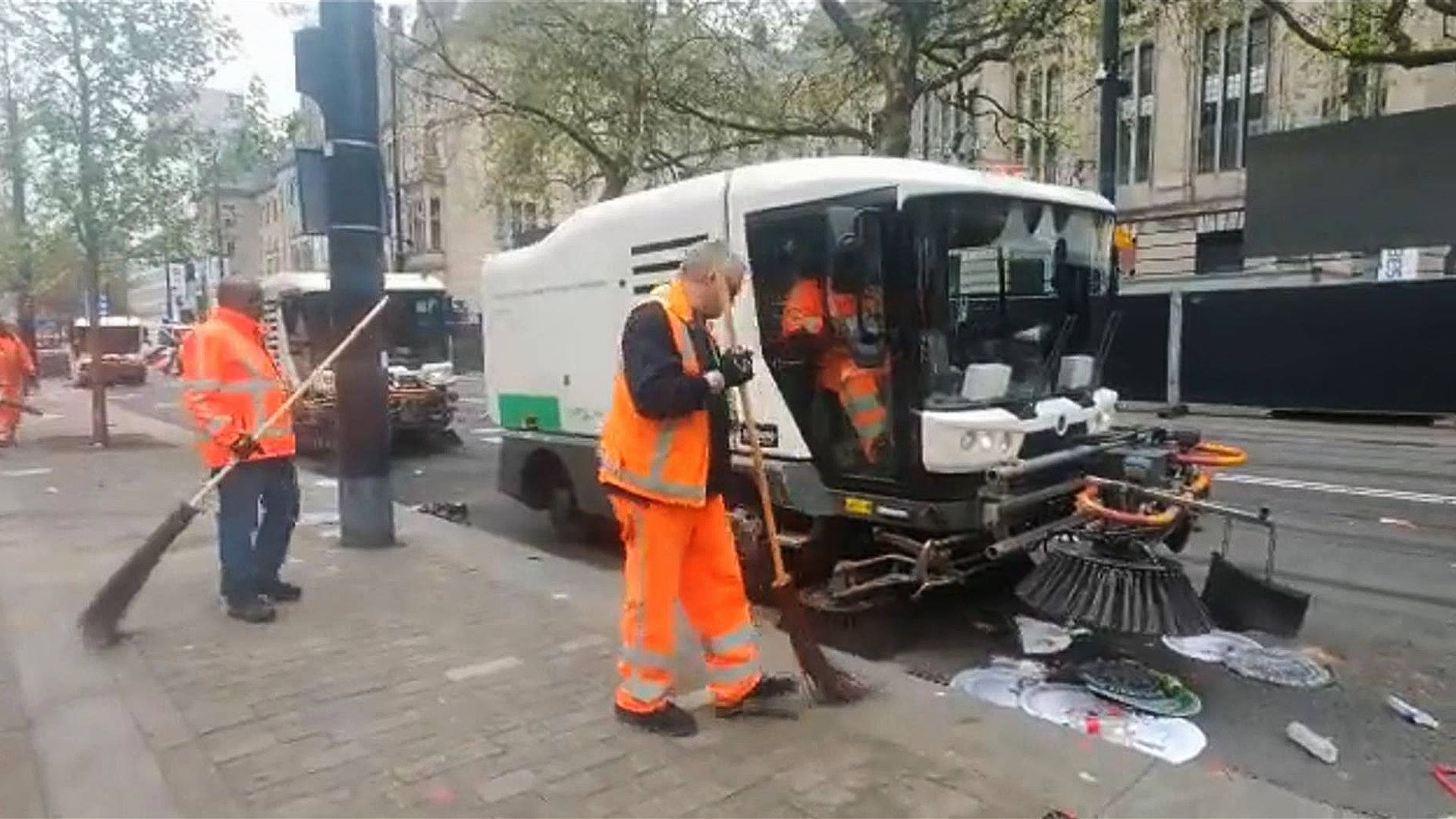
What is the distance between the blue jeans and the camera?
5234 millimetres

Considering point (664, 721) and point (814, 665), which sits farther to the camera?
point (814, 665)

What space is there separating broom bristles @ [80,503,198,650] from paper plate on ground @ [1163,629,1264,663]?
4978 millimetres

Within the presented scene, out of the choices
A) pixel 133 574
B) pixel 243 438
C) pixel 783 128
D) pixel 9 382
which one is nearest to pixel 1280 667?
pixel 243 438

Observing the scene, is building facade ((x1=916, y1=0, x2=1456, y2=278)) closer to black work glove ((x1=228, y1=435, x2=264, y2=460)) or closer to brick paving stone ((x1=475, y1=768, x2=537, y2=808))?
black work glove ((x1=228, y1=435, x2=264, y2=460))

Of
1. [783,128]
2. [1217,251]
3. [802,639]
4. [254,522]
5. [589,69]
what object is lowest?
[802,639]

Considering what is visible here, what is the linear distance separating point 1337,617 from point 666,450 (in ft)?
13.9

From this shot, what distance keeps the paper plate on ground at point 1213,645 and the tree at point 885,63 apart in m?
8.80

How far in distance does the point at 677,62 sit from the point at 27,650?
13.8m

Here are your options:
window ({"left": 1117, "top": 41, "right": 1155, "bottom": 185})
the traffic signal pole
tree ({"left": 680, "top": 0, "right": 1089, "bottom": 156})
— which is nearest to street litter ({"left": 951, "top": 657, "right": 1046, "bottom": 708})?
the traffic signal pole

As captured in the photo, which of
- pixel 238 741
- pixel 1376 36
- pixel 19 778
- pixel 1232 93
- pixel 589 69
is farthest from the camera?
pixel 1232 93

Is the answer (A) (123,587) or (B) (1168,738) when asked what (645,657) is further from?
(A) (123,587)

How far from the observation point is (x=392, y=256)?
1313 inches

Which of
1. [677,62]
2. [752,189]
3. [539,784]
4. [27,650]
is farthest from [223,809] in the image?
[677,62]

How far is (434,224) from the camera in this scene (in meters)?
51.0
